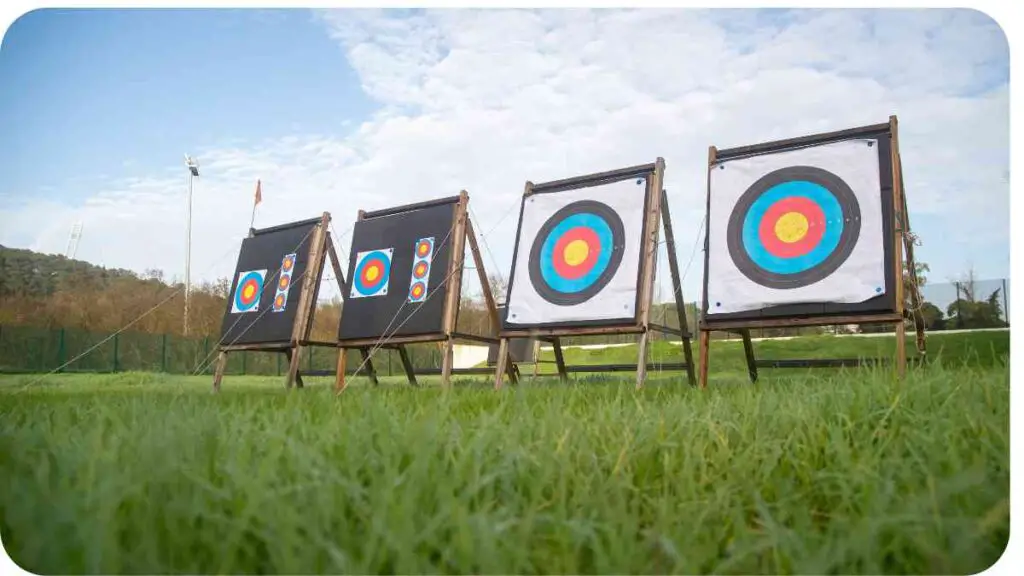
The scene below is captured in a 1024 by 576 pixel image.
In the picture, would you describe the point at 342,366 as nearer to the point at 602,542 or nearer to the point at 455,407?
the point at 455,407

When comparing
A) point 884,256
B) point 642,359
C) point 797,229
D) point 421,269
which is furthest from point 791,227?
point 421,269

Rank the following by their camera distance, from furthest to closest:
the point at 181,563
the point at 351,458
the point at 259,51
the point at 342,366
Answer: the point at 342,366 < the point at 259,51 < the point at 351,458 < the point at 181,563

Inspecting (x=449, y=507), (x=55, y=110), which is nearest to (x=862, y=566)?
(x=449, y=507)

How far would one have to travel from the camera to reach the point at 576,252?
370 centimetres

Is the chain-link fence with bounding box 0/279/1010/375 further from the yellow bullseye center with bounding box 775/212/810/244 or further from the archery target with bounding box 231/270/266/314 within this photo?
the yellow bullseye center with bounding box 775/212/810/244

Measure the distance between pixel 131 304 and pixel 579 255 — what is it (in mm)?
6054

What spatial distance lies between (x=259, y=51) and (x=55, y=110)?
0.59 m

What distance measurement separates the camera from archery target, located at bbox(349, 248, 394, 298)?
4.24m

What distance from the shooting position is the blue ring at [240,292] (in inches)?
188

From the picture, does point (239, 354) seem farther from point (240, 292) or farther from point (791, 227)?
point (791, 227)

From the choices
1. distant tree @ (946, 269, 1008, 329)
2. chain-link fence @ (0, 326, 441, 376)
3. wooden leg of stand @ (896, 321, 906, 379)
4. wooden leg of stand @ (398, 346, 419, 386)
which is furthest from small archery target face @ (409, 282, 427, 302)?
distant tree @ (946, 269, 1008, 329)

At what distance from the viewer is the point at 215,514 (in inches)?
34.6

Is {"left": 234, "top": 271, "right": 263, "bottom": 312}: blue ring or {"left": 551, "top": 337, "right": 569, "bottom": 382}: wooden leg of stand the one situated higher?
{"left": 234, "top": 271, "right": 263, "bottom": 312}: blue ring

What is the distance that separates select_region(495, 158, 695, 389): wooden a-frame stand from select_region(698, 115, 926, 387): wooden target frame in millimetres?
267
